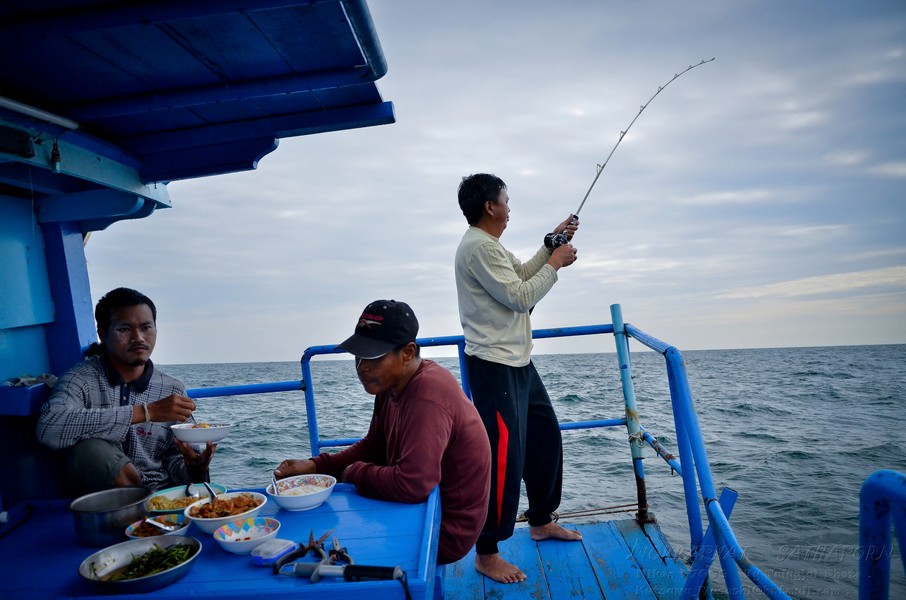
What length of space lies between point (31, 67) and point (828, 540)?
8534 mm

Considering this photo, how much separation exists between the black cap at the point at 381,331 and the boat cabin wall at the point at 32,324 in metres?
1.81

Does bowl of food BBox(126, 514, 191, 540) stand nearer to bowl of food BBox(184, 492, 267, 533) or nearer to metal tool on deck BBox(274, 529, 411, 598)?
bowl of food BBox(184, 492, 267, 533)

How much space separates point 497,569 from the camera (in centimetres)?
279

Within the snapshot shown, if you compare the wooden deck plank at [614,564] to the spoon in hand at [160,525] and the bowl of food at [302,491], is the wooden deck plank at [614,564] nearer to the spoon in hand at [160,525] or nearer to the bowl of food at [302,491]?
the bowl of food at [302,491]

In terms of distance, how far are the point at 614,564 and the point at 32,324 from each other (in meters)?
3.68

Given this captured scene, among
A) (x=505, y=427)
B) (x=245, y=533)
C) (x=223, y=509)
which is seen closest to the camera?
(x=245, y=533)

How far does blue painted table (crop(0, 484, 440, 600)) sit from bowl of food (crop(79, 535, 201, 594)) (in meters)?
0.03

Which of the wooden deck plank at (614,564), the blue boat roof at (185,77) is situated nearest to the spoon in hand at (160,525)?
the blue boat roof at (185,77)

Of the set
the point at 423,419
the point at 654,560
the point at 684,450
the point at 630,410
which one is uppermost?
the point at 423,419

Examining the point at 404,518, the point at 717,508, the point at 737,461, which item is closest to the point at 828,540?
the point at 737,461

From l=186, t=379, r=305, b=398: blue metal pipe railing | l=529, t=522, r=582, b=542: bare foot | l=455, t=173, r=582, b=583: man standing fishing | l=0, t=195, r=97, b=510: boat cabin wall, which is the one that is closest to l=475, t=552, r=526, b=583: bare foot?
l=455, t=173, r=582, b=583: man standing fishing

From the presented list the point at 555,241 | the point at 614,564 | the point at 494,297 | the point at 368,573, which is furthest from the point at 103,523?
the point at 555,241

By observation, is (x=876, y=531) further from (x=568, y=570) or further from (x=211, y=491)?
(x=568, y=570)

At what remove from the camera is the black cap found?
1.96 meters
